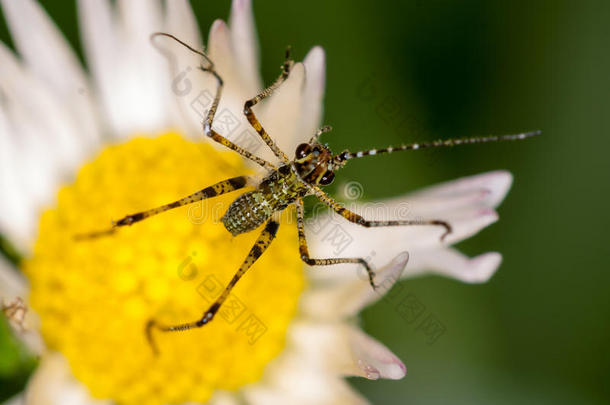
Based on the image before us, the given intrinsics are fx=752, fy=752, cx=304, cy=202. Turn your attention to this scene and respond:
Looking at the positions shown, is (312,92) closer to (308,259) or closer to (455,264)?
(308,259)

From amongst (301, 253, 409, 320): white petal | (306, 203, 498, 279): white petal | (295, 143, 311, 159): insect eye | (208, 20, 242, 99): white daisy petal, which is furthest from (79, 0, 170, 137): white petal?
(301, 253, 409, 320): white petal

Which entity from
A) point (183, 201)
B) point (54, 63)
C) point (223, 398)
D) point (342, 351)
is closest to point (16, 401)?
point (223, 398)

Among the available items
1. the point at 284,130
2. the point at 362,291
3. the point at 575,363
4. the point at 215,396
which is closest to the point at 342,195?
the point at 284,130

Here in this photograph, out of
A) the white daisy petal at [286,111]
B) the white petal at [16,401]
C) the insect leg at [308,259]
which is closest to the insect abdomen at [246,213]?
the insect leg at [308,259]

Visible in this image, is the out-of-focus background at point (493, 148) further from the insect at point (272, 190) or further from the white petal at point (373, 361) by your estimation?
the white petal at point (373, 361)

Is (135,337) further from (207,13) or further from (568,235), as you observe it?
(568,235)

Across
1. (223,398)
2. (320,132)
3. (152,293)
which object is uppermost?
(320,132)
